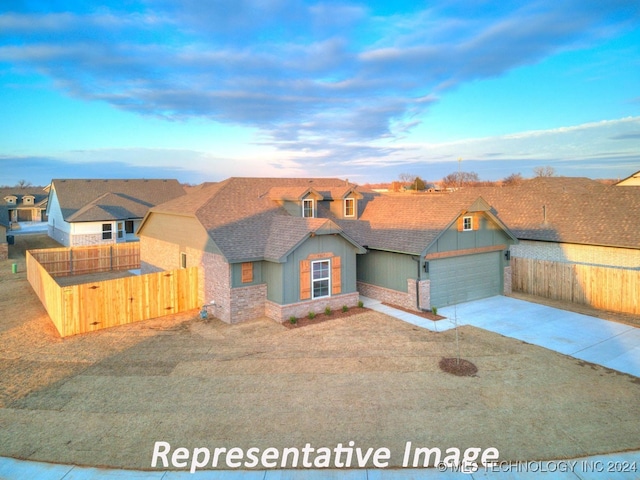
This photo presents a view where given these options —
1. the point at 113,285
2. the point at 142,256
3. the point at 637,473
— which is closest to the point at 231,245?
the point at 113,285

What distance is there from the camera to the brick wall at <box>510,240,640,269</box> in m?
18.1

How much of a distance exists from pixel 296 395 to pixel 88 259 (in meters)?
23.3

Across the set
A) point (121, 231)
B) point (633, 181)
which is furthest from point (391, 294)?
point (633, 181)

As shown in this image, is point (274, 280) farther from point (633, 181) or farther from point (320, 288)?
point (633, 181)

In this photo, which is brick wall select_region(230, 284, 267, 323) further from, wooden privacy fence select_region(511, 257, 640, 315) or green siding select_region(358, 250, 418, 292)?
wooden privacy fence select_region(511, 257, 640, 315)

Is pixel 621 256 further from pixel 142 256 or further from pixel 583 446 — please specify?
pixel 142 256

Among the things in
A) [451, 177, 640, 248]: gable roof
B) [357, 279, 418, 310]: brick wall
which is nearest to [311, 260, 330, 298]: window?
[357, 279, 418, 310]: brick wall

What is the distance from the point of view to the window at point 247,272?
54.1 ft

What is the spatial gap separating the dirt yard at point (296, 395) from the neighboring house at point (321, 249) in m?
2.41

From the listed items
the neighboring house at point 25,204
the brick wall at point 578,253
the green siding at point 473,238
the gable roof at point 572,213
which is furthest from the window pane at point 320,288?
the neighboring house at point 25,204

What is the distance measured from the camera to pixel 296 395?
10.0m

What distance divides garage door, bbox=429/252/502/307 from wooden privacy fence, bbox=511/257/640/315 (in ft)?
6.10

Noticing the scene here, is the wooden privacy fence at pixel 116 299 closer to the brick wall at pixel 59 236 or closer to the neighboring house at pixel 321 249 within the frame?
the neighboring house at pixel 321 249

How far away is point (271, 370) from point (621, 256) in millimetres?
17000
